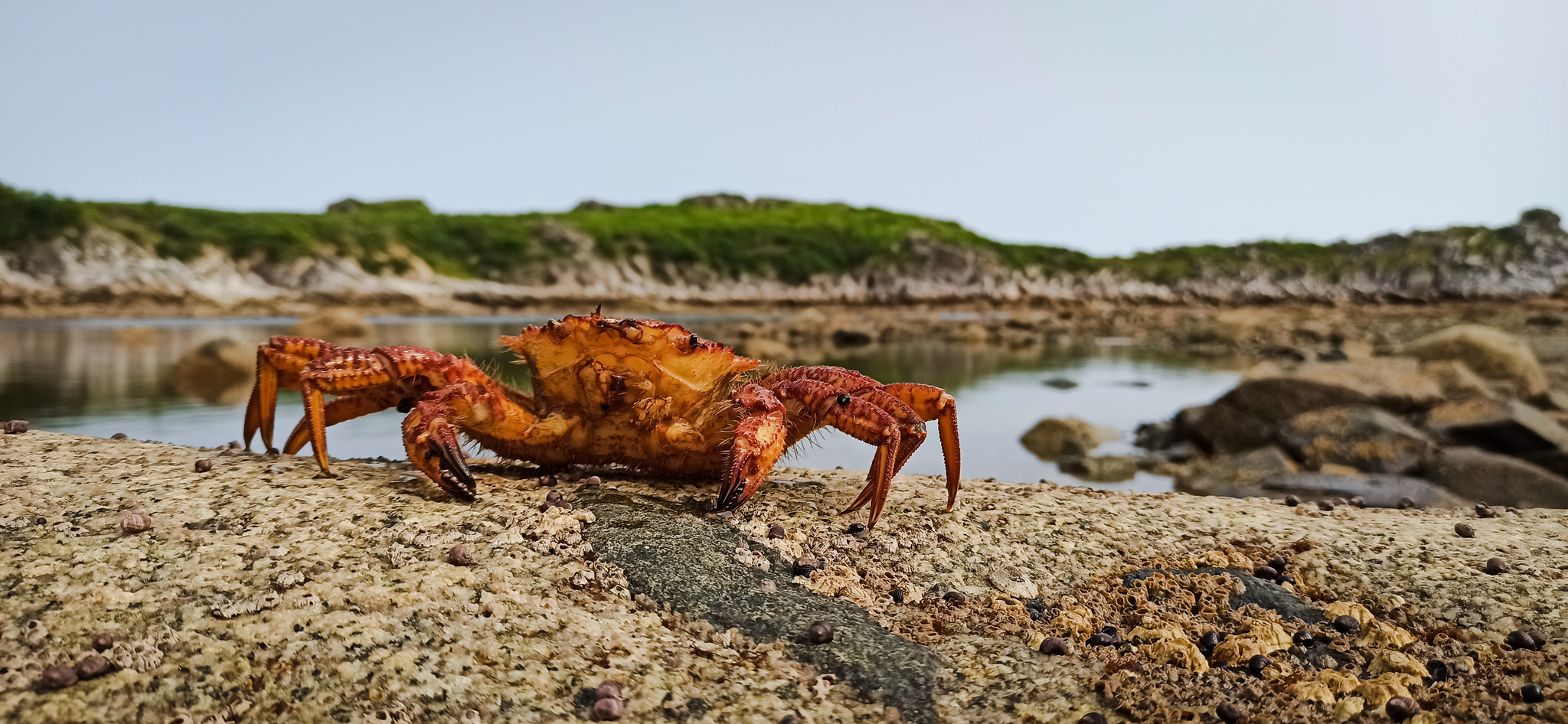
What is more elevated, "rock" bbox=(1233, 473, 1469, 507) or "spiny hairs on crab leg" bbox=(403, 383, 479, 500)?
"spiny hairs on crab leg" bbox=(403, 383, 479, 500)

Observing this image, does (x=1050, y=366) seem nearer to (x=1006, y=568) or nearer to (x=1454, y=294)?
(x=1006, y=568)

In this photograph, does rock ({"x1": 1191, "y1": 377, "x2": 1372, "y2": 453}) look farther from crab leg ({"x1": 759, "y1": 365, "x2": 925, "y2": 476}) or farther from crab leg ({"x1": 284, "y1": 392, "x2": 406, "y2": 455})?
crab leg ({"x1": 284, "y1": 392, "x2": 406, "y2": 455})

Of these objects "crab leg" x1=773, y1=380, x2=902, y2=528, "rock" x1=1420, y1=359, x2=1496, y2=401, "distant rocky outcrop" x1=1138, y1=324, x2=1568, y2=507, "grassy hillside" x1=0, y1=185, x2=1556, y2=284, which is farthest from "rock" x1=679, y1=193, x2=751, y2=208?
"crab leg" x1=773, y1=380, x2=902, y2=528

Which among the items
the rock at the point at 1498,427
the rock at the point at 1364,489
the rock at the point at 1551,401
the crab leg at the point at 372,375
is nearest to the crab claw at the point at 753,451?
the crab leg at the point at 372,375

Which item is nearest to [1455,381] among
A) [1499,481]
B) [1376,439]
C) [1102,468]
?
[1376,439]

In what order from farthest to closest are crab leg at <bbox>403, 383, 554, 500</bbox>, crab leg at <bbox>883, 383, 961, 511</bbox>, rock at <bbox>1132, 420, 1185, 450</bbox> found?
1. rock at <bbox>1132, 420, 1185, 450</bbox>
2. crab leg at <bbox>883, 383, 961, 511</bbox>
3. crab leg at <bbox>403, 383, 554, 500</bbox>

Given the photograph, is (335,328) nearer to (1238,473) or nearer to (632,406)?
(632,406)

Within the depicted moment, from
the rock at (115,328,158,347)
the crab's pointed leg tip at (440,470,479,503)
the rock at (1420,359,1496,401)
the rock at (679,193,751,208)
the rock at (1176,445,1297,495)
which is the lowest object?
the rock at (115,328,158,347)
